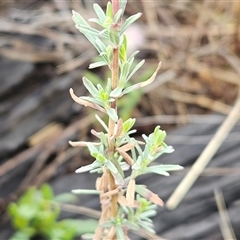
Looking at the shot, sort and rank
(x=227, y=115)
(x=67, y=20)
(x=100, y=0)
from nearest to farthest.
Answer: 1. (x=227, y=115)
2. (x=67, y=20)
3. (x=100, y=0)

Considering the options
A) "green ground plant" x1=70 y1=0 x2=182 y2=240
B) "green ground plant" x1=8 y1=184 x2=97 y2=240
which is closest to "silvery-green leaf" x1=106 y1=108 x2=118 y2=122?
"green ground plant" x1=70 y1=0 x2=182 y2=240

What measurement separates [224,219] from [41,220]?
0.38 metres

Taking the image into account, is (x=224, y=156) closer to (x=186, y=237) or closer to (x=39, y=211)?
(x=186, y=237)

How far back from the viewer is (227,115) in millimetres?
1216

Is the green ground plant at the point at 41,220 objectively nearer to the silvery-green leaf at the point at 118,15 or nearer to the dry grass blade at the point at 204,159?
the dry grass blade at the point at 204,159

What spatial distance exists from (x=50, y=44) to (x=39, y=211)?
20.1 inches

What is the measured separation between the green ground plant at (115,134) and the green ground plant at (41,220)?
1.42 ft

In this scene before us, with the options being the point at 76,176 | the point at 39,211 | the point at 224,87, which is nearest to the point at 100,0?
the point at 224,87

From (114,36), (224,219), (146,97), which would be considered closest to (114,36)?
(114,36)

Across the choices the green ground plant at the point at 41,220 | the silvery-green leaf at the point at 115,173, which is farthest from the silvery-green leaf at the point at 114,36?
the green ground plant at the point at 41,220

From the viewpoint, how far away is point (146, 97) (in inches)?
53.9

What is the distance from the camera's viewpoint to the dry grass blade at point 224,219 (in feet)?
3.02

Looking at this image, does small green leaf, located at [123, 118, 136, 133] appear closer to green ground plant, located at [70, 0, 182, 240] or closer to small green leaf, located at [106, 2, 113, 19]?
green ground plant, located at [70, 0, 182, 240]

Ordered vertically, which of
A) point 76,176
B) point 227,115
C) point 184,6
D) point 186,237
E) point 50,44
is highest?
point 184,6
